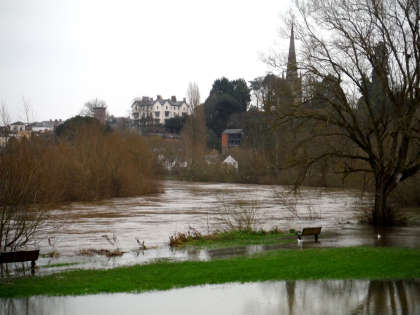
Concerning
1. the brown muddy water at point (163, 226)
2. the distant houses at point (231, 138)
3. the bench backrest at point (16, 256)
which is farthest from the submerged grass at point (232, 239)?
the distant houses at point (231, 138)

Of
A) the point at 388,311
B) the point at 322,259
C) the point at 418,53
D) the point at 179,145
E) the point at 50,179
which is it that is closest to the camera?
the point at 388,311

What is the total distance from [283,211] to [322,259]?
77.0 feet

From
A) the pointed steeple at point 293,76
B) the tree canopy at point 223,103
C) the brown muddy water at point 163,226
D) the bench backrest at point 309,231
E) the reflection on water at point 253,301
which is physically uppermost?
the tree canopy at point 223,103

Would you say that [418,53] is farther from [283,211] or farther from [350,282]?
[283,211]

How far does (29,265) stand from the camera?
17578mm

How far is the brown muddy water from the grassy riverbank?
261 cm

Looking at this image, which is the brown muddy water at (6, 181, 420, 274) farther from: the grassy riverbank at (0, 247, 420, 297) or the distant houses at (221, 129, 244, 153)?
the distant houses at (221, 129, 244, 153)

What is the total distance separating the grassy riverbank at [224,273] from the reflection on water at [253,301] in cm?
63

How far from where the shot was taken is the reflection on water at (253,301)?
10242 millimetres

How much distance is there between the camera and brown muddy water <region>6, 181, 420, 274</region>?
1942 cm

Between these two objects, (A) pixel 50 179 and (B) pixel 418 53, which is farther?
(A) pixel 50 179

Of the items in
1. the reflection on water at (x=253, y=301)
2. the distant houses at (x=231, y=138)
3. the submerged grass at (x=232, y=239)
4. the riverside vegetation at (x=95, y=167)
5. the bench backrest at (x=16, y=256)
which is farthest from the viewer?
the distant houses at (x=231, y=138)

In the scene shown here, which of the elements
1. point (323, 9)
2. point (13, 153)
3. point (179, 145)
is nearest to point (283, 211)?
point (323, 9)

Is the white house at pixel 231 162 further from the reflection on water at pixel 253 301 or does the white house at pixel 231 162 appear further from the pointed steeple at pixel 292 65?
the reflection on water at pixel 253 301
